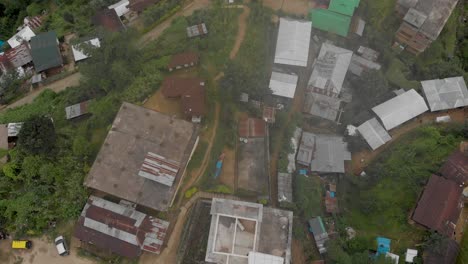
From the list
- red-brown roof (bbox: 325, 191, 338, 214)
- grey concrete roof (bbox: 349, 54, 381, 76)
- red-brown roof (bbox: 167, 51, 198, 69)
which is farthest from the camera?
grey concrete roof (bbox: 349, 54, 381, 76)

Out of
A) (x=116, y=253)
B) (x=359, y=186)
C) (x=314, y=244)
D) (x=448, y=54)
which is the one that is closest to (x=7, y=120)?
(x=116, y=253)

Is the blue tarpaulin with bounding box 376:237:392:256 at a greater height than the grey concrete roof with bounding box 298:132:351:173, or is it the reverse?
the grey concrete roof with bounding box 298:132:351:173

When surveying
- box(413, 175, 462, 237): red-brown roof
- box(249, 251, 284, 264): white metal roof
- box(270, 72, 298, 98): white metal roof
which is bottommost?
box(249, 251, 284, 264): white metal roof

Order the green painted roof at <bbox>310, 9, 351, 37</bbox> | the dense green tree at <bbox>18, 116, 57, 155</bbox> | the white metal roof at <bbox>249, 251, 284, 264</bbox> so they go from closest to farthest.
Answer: the white metal roof at <bbox>249, 251, 284, 264</bbox> → the dense green tree at <bbox>18, 116, 57, 155</bbox> → the green painted roof at <bbox>310, 9, 351, 37</bbox>

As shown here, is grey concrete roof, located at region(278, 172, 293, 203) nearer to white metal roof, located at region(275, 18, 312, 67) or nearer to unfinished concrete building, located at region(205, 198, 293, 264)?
unfinished concrete building, located at region(205, 198, 293, 264)

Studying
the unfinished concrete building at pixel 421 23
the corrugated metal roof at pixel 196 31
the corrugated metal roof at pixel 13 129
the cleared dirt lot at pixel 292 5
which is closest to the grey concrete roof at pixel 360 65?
the unfinished concrete building at pixel 421 23

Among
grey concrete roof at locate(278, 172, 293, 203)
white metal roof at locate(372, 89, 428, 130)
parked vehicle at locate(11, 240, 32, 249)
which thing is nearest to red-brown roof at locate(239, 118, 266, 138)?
grey concrete roof at locate(278, 172, 293, 203)

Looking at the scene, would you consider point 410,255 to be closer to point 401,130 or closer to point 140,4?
point 401,130
